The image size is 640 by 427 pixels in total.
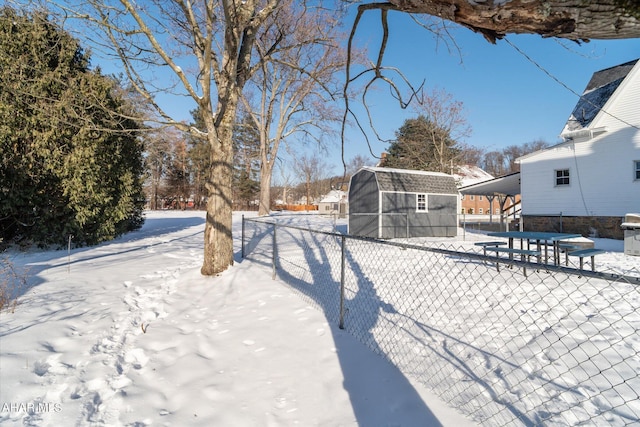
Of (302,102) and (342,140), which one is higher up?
(302,102)

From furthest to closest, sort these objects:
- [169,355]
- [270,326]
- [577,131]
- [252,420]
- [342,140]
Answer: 1. [577,131]
2. [270,326]
3. [169,355]
4. [342,140]
5. [252,420]

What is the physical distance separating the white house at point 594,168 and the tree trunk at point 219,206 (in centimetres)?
1298

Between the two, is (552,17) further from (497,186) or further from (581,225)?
(497,186)

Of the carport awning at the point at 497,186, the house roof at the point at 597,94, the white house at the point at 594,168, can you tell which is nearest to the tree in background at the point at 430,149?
the carport awning at the point at 497,186

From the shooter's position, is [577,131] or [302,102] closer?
[577,131]

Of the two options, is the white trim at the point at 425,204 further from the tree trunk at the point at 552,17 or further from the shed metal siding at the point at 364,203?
the tree trunk at the point at 552,17

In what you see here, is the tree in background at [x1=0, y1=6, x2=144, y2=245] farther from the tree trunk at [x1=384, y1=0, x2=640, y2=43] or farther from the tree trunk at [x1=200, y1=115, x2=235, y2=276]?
the tree trunk at [x1=384, y1=0, x2=640, y2=43]

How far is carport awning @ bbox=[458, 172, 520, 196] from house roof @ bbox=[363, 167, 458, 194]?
125 cm

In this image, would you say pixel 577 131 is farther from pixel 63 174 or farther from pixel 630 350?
pixel 63 174

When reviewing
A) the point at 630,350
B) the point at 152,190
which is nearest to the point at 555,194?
the point at 630,350

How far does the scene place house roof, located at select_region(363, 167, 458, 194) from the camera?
47.4 feet

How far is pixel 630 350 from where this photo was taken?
3156 millimetres

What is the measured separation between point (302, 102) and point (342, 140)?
68.6 feet

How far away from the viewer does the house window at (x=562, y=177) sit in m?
14.2
